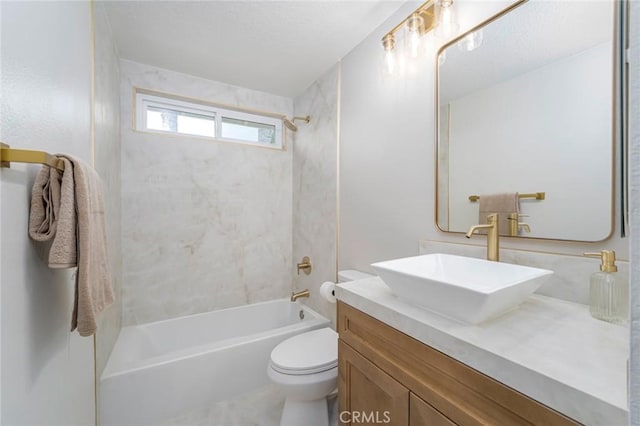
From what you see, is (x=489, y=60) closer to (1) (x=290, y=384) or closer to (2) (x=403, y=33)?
(2) (x=403, y=33)

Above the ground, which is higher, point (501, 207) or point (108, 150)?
point (108, 150)

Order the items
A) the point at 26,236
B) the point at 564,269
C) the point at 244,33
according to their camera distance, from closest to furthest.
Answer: the point at 26,236 < the point at 564,269 < the point at 244,33

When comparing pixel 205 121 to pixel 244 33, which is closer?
pixel 244 33

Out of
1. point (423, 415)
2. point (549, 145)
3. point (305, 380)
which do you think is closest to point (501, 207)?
point (549, 145)

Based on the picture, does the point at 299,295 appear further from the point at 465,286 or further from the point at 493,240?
the point at 465,286

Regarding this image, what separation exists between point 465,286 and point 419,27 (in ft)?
4.30

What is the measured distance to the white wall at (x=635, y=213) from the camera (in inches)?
11.9

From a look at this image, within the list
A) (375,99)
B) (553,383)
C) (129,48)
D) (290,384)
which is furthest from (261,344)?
(129,48)

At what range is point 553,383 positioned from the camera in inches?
20.4

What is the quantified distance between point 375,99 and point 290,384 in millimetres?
1725

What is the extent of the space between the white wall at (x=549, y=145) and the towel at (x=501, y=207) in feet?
0.06

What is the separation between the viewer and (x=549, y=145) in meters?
0.96

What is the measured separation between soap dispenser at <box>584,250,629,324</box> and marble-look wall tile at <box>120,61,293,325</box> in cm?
231

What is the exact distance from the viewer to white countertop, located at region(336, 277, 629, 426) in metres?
0.49
